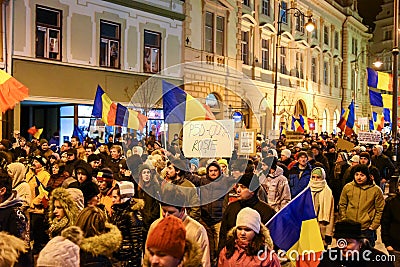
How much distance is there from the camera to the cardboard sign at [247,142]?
12727 mm

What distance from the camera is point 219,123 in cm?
971

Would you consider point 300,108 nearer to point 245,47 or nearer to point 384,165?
point 245,47

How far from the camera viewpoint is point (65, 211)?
541cm

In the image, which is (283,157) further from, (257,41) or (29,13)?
(257,41)

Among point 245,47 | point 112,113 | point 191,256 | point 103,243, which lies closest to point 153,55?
point 112,113

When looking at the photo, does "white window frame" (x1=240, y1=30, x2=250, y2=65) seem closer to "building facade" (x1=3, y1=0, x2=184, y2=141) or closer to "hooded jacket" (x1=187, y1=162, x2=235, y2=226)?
"building facade" (x1=3, y1=0, x2=184, y2=141)

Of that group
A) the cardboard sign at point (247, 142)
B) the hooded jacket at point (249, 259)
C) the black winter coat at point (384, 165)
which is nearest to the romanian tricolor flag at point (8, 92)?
the cardboard sign at point (247, 142)

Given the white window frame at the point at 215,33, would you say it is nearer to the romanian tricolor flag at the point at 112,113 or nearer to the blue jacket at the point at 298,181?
the romanian tricolor flag at the point at 112,113

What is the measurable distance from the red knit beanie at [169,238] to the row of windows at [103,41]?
54.8 feet

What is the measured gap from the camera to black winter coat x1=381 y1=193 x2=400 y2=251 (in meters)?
6.86

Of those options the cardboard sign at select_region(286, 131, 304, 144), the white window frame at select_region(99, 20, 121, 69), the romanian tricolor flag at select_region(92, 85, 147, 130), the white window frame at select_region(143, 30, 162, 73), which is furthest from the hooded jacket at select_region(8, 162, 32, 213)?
the white window frame at select_region(143, 30, 162, 73)

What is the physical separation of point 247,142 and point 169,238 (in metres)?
9.27

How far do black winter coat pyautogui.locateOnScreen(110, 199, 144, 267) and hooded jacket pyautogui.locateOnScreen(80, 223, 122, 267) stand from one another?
1184 mm

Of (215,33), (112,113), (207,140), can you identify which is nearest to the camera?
(207,140)
